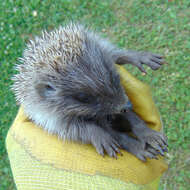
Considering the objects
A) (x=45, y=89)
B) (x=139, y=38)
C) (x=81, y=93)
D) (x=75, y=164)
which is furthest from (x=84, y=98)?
(x=139, y=38)

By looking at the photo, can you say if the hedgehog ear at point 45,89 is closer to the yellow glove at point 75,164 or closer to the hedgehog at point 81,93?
the hedgehog at point 81,93

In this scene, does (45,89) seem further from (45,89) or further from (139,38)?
(139,38)

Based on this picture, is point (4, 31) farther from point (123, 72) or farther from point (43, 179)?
point (43, 179)

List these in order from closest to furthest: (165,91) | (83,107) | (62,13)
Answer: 1. (83,107)
2. (165,91)
3. (62,13)

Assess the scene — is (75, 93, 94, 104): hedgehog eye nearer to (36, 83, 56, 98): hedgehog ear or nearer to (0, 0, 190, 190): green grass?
(36, 83, 56, 98): hedgehog ear

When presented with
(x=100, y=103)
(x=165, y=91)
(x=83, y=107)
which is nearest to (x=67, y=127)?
(x=83, y=107)

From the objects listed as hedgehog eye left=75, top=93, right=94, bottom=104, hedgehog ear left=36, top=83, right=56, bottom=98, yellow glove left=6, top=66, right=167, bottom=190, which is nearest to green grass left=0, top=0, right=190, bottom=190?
yellow glove left=6, top=66, right=167, bottom=190
